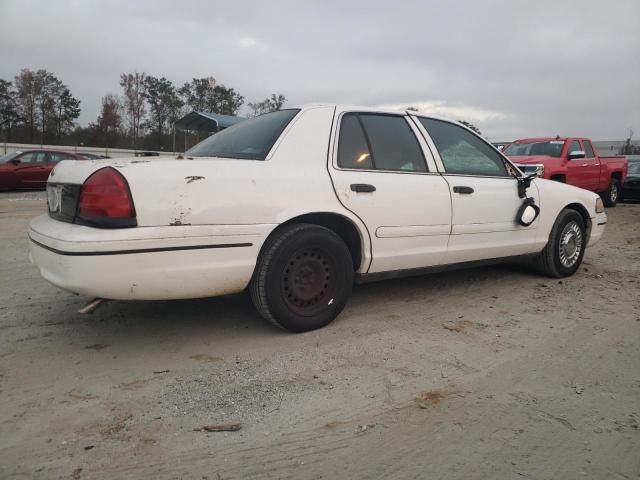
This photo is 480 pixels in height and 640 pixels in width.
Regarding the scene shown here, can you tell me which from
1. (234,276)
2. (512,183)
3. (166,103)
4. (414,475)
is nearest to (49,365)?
(234,276)

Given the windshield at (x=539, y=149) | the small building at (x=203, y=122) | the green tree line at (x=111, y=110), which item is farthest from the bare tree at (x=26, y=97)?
the windshield at (x=539, y=149)

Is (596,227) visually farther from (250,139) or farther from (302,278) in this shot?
(250,139)

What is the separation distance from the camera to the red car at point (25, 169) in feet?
43.0

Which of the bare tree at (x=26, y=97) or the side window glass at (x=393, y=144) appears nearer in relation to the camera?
the side window glass at (x=393, y=144)

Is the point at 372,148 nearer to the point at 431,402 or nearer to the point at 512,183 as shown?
the point at 512,183

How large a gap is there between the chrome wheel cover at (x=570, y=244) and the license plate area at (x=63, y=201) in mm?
4212

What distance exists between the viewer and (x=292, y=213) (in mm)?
2836

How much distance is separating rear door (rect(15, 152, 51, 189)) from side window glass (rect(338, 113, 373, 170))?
1286cm

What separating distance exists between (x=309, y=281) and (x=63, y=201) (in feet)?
5.06

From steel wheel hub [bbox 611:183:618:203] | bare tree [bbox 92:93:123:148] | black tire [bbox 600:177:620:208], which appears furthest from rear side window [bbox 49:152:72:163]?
bare tree [bbox 92:93:123:148]

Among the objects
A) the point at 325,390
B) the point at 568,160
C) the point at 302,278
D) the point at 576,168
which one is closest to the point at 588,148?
the point at 576,168

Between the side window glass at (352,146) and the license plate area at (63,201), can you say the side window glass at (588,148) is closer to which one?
the side window glass at (352,146)

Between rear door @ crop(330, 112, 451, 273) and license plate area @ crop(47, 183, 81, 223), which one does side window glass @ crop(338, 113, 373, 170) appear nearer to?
rear door @ crop(330, 112, 451, 273)

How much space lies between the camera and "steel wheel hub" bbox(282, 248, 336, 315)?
115 inches
